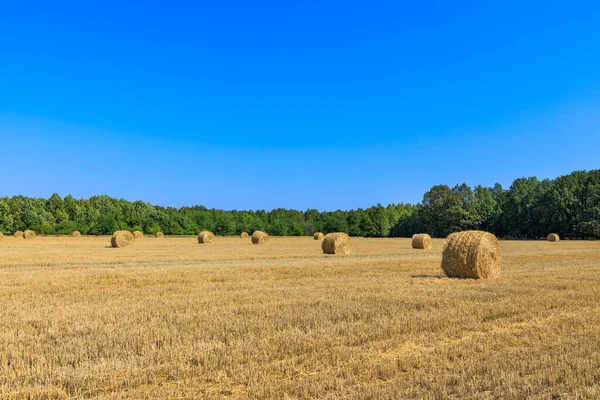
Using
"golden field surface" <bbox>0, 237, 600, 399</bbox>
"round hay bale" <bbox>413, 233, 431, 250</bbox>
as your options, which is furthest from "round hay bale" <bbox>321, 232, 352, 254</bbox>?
"golden field surface" <bbox>0, 237, 600, 399</bbox>

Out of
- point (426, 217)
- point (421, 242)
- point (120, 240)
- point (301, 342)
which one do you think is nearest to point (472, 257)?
point (301, 342)

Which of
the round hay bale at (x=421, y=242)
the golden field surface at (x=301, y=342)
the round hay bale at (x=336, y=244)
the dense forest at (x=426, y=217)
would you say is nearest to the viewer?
the golden field surface at (x=301, y=342)

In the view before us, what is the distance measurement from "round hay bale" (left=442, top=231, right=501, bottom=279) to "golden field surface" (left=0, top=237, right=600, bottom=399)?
7.29ft

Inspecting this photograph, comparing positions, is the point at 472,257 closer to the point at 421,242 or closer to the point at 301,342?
the point at 301,342

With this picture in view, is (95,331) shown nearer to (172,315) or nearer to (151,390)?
(172,315)

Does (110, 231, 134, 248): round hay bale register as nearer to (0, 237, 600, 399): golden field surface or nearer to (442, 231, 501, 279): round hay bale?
(0, 237, 600, 399): golden field surface

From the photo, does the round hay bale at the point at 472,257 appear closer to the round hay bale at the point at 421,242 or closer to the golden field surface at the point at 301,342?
the golden field surface at the point at 301,342

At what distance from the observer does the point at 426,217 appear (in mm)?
78500

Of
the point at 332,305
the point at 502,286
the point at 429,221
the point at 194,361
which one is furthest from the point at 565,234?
the point at 194,361

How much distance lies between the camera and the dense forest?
60.9 m

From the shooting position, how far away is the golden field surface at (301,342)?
4477mm

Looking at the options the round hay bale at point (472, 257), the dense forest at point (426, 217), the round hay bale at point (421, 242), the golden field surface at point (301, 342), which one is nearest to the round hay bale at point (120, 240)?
the round hay bale at point (421, 242)

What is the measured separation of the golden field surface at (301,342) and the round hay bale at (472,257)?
2.22m

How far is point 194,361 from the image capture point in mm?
5273
